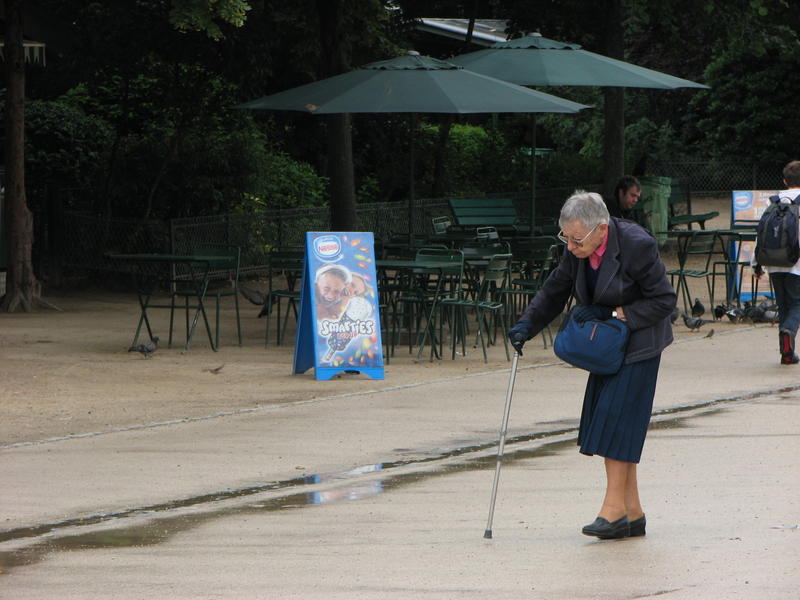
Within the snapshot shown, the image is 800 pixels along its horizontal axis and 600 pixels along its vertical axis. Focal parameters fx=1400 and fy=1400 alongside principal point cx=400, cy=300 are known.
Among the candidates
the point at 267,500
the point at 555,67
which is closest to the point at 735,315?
the point at 555,67

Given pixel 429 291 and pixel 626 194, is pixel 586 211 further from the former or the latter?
pixel 429 291

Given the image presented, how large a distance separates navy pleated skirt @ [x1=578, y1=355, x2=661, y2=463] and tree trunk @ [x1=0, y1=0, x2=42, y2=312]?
12.1 m

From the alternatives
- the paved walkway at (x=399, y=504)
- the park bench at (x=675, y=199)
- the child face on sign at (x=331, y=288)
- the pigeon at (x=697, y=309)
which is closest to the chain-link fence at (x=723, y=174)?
the park bench at (x=675, y=199)

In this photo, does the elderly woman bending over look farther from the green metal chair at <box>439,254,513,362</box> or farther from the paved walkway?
the green metal chair at <box>439,254,513,362</box>

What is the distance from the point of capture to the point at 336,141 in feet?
54.7

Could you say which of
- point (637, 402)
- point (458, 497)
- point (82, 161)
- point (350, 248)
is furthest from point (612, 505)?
point (82, 161)

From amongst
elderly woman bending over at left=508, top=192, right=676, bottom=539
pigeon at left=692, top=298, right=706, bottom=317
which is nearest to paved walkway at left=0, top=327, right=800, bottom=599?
elderly woman bending over at left=508, top=192, right=676, bottom=539

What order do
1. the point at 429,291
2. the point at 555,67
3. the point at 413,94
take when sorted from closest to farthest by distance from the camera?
the point at 413,94, the point at 429,291, the point at 555,67

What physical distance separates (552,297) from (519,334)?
0.79ft

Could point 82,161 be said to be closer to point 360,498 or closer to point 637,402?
point 360,498

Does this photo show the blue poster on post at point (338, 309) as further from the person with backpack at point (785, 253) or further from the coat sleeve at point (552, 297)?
the coat sleeve at point (552, 297)

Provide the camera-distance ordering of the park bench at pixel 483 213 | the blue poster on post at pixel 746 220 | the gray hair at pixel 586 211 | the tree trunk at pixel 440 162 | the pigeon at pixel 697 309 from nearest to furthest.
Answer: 1. the gray hair at pixel 586 211
2. the pigeon at pixel 697 309
3. the blue poster on post at pixel 746 220
4. the park bench at pixel 483 213
5. the tree trunk at pixel 440 162

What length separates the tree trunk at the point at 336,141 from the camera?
16.7m

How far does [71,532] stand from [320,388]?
472 centimetres
